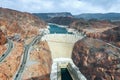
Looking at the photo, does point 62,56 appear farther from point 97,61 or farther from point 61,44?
point 97,61

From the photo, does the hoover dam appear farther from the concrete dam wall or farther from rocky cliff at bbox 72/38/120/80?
rocky cliff at bbox 72/38/120/80

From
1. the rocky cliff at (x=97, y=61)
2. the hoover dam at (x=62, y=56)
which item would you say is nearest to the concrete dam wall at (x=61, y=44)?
the hoover dam at (x=62, y=56)

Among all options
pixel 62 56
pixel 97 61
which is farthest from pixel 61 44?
pixel 97 61

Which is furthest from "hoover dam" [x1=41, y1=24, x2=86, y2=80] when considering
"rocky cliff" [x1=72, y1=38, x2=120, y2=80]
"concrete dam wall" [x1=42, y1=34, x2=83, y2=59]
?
"rocky cliff" [x1=72, y1=38, x2=120, y2=80]

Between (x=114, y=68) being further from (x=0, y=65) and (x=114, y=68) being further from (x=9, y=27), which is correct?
(x=9, y=27)

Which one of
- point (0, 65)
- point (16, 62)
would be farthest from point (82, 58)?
point (0, 65)

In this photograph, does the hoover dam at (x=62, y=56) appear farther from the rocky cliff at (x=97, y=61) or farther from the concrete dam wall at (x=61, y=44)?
the rocky cliff at (x=97, y=61)
